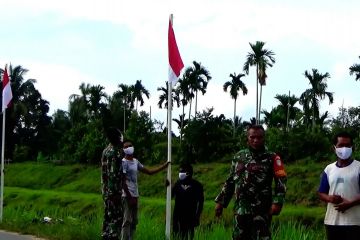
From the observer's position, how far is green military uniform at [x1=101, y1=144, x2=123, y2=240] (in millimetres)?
8859

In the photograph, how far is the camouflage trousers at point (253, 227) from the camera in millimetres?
6438

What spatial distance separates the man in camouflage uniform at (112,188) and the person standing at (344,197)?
3.29m

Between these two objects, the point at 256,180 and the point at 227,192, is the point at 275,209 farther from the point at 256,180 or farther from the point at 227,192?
the point at 227,192

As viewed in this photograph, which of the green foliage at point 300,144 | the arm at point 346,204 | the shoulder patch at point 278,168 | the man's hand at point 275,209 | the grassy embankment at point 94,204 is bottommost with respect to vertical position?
the grassy embankment at point 94,204

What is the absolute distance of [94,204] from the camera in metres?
32.5

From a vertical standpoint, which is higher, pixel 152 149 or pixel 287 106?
pixel 287 106

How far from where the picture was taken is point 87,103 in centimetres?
6650

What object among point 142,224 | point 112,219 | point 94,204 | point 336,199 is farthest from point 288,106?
point 336,199

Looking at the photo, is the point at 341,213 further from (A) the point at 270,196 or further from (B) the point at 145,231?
(B) the point at 145,231

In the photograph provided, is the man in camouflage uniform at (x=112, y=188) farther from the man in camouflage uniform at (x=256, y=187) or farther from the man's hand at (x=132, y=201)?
the man in camouflage uniform at (x=256, y=187)

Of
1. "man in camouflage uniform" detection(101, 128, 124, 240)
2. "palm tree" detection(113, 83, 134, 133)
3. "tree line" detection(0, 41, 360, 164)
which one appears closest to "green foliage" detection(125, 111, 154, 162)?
"tree line" detection(0, 41, 360, 164)

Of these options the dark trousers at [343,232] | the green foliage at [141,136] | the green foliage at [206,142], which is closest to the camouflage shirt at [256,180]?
the dark trousers at [343,232]

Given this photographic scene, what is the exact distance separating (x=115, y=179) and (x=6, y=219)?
30.1ft

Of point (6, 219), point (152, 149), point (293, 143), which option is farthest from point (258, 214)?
point (152, 149)
